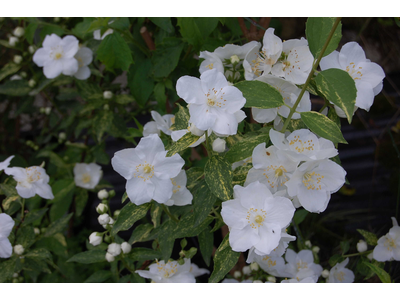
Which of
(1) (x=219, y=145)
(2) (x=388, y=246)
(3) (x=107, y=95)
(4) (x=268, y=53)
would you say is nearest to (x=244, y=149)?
(1) (x=219, y=145)

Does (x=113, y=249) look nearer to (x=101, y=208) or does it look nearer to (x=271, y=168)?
(x=101, y=208)

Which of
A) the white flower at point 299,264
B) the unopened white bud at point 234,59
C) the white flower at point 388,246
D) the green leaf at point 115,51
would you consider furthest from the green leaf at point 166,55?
the white flower at point 388,246

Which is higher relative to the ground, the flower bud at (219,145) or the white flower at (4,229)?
the flower bud at (219,145)

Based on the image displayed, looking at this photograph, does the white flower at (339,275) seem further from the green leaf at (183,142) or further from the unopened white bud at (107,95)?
the unopened white bud at (107,95)

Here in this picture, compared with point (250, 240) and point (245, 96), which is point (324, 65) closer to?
point (245, 96)

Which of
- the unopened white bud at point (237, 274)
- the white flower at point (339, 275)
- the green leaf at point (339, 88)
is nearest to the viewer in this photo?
the green leaf at point (339, 88)

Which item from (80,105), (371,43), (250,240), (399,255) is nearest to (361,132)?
(371,43)
